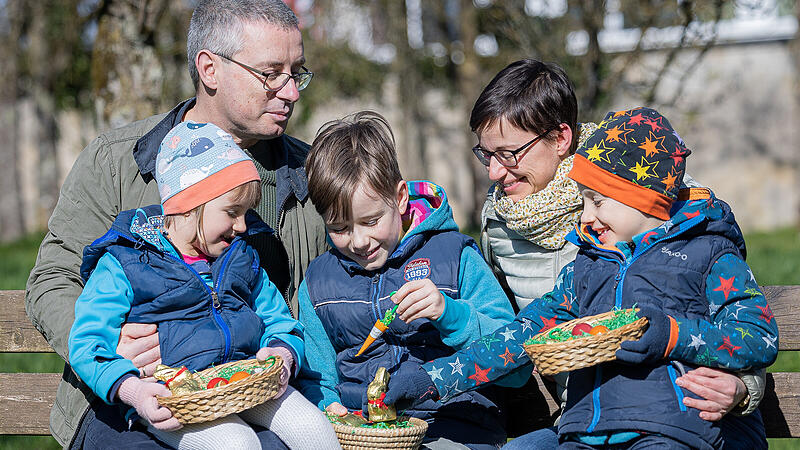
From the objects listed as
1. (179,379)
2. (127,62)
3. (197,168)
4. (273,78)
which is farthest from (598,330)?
(127,62)

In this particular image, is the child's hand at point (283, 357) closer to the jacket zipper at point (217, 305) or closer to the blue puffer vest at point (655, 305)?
the jacket zipper at point (217, 305)

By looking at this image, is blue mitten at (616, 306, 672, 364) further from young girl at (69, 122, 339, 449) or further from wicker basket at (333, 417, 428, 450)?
young girl at (69, 122, 339, 449)

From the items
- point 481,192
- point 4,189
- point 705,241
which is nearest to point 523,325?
Result: point 705,241

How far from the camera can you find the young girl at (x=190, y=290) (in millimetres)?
2711

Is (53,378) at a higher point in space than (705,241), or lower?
lower

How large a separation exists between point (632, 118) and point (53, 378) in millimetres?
2484

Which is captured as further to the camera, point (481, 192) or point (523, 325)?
point (481, 192)

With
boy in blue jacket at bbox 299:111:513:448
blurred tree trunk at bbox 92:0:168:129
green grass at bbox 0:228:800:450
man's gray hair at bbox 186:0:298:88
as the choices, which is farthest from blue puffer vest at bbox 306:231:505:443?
blurred tree trunk at bbox 92:0:168:129

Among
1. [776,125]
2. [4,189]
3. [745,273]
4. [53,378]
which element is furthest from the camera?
[4,189]

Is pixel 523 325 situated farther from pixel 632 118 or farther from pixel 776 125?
pixel 776 125

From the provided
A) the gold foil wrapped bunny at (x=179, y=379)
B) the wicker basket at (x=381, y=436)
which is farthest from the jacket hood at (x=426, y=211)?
the gold foil wrapped bunny at (x=179, y=379)

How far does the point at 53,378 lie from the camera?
141 inches

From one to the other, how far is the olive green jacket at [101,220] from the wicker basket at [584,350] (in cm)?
135

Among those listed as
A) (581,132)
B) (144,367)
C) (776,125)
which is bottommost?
(776,125)
